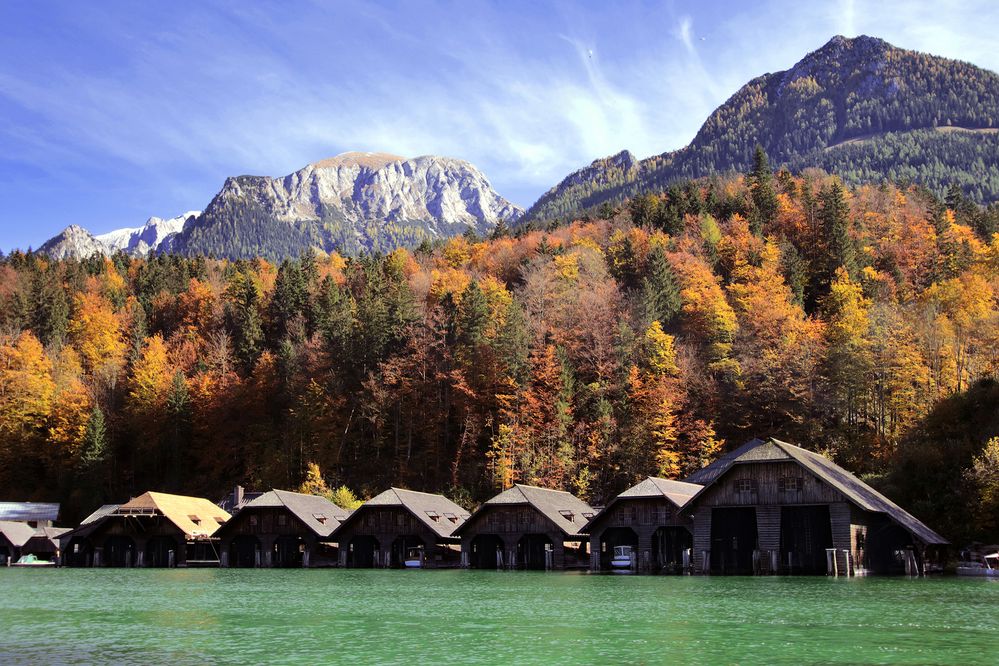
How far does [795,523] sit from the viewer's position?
51.9 meters

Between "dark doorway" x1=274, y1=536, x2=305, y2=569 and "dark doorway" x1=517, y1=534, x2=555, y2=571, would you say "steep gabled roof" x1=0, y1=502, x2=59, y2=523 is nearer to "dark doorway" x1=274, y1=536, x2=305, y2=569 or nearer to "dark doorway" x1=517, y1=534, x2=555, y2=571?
"dark doorway" x1=274, y1=536, x2=305, y2=569

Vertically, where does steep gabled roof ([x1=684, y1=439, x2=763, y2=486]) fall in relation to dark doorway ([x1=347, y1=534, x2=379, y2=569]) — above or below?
above

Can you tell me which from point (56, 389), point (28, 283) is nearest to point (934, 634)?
point (56, 389)

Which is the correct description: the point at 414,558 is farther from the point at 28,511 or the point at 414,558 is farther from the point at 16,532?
the point at 28,511

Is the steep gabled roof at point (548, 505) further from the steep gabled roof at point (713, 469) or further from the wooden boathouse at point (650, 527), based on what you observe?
the steep gabled roof at point (713, 469)

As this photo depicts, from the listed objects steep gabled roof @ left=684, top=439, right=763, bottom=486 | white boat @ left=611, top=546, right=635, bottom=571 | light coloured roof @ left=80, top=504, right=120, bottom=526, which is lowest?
white boat @ left=611, top=546, right=635, bottom=571

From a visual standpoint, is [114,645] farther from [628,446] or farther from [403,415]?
[403,415]

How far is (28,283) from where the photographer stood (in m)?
114

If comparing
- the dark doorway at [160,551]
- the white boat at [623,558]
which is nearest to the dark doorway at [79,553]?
the dark doorway at [160,551]

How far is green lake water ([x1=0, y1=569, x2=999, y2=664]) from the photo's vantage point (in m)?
19.3

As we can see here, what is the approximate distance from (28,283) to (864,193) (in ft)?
335

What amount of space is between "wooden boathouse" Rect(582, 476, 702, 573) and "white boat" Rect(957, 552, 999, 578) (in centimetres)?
1506

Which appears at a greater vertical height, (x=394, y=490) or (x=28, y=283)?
(x=28, y=283)

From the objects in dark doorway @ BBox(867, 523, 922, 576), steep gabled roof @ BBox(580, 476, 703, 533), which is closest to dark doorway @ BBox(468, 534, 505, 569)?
steep gabled roof @ BBox(580, 476, 703, 533)
